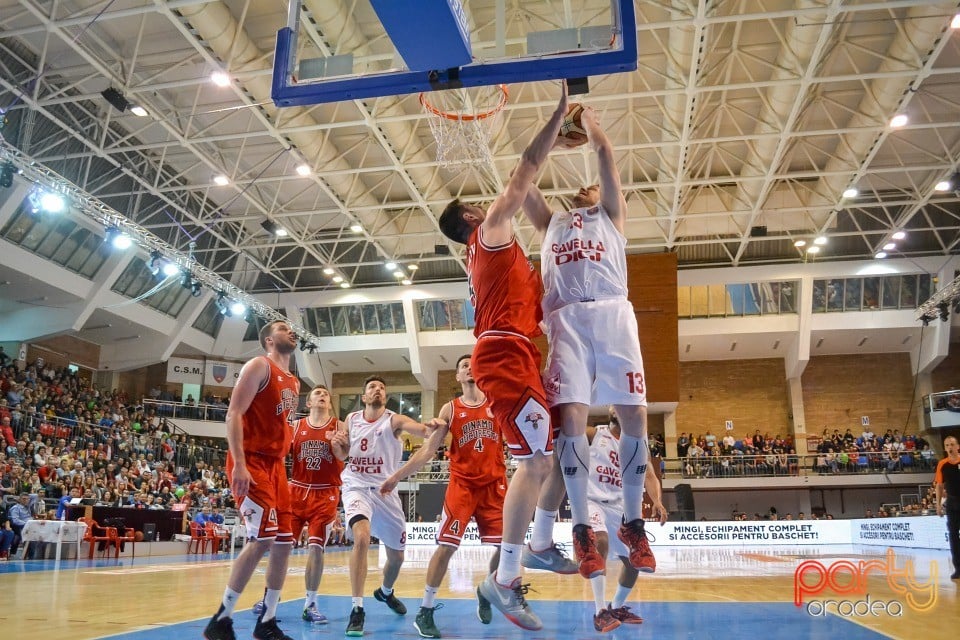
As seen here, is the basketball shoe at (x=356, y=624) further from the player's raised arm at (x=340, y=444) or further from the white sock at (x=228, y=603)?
the player's raised arm at (x=340, y=444)

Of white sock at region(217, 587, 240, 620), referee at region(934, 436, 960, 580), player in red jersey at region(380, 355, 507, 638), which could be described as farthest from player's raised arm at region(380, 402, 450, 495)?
referee at region(934, 436, 960, 580)

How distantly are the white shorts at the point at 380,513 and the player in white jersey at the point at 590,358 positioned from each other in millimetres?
3058

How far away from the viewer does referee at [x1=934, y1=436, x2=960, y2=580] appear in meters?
9.80

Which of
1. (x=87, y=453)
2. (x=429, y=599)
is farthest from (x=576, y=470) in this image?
(x=87, y=453)

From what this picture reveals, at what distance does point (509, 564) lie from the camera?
4.10 meters

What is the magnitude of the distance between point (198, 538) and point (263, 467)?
16790 millimetres

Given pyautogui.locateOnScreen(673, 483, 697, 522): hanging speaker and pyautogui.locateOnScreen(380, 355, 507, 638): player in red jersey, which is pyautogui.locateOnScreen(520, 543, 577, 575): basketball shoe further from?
pyautogui.locateOnScreen(673, 483, 697, 522): hanging speaker

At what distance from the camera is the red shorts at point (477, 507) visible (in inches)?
250

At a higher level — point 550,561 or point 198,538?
point 550,561

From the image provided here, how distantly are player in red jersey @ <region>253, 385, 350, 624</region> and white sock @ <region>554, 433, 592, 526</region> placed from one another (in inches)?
138

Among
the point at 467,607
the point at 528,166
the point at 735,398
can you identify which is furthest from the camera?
the point at 735,398

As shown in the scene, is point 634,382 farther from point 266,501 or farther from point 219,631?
point 219,631

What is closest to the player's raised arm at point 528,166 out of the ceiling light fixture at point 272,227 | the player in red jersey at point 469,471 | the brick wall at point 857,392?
the player in red jersey at point 469,471

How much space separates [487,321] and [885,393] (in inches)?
1332
